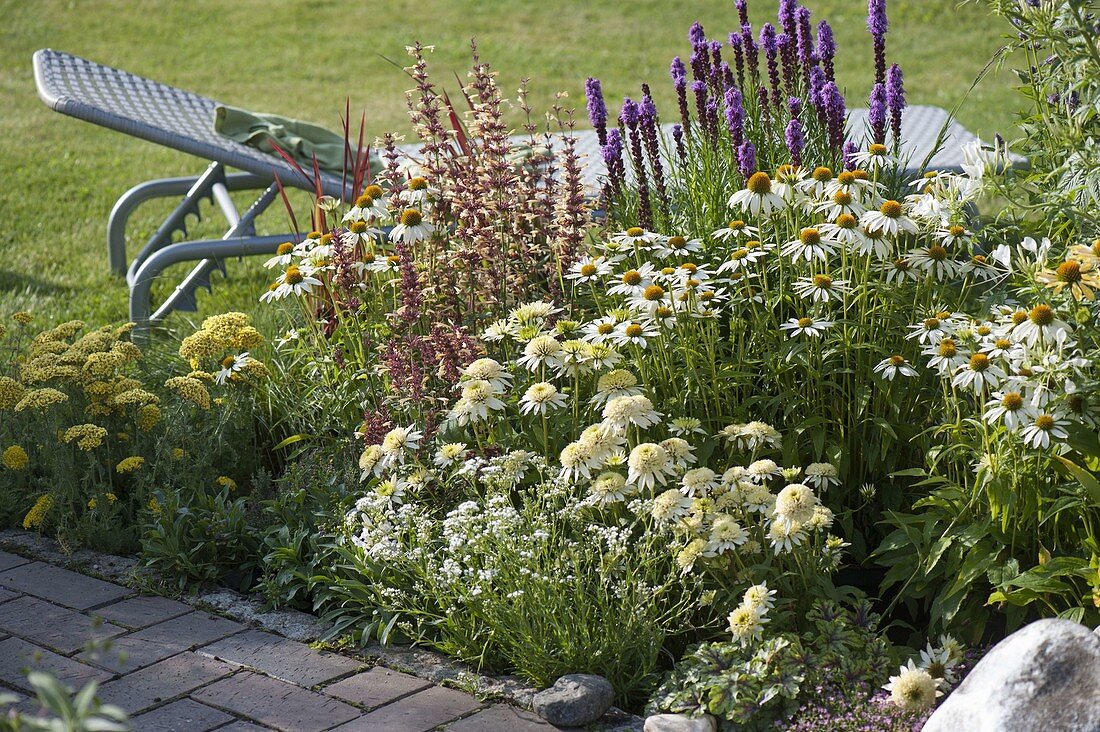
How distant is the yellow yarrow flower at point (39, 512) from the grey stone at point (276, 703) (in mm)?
1073

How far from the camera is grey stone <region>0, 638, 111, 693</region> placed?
9.14 ft

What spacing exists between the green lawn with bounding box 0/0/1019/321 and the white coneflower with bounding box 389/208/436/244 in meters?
4.21

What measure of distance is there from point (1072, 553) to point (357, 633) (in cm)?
173

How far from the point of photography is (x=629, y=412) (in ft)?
9.16

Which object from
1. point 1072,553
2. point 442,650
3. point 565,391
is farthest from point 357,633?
point 1072,553

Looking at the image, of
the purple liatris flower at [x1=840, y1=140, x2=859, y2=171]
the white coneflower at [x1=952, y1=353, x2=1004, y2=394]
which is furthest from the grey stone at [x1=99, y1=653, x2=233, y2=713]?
the purple liatris flower at [x1=840, y1=140, x2=859, y2=171]

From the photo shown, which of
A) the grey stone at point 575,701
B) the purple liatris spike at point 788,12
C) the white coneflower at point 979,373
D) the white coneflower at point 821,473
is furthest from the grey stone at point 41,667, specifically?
the purple liatris spike at point 788,12

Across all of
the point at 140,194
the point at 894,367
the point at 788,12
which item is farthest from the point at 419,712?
the point at 140,194

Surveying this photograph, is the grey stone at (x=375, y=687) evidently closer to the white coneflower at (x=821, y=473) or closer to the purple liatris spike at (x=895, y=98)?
the white coneflower at (x=821, y=473)

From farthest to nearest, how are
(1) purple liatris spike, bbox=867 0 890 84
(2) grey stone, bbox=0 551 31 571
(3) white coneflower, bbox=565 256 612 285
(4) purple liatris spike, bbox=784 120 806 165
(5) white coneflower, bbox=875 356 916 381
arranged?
(1) purple liatris spike, bbox=867 0 890 84
(2) grey stone, bbox=0 551 31 571
(4) purple liatris spike, bbox=784 120 806 165
(3) white coneflower, bbox=565 256 612 285
(5) white coneflower, bbox=875 356 916 381

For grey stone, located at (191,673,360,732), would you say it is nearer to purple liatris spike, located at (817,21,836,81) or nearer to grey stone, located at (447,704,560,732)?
grey stone, located at (447,704,560,732)

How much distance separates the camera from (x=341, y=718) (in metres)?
2.61

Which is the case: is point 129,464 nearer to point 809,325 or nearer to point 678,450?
point 678,450

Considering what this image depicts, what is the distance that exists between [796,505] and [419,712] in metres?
0.95
